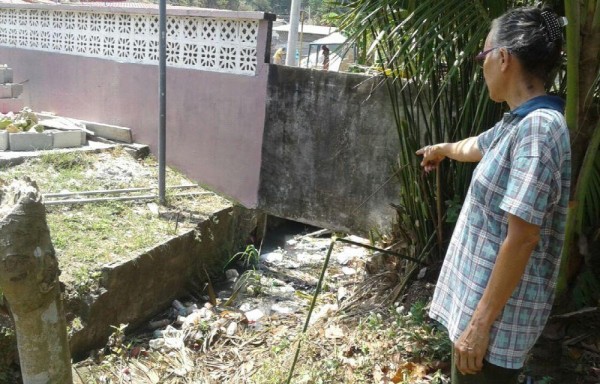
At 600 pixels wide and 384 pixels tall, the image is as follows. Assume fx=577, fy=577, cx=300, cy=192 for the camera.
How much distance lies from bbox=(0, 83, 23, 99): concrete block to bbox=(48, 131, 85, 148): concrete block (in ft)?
4.83

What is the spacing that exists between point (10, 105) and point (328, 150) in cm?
452

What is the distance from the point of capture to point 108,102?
20.9ft

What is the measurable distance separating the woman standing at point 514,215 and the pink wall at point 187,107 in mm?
3386

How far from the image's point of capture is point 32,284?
4.76 ft

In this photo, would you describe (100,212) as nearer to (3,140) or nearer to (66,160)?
(66,160)

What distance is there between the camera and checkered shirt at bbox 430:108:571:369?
1378 millimetres

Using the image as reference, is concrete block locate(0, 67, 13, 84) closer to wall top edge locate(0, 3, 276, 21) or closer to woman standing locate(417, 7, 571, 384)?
wall top edge locate(0, 3, 276, 21)

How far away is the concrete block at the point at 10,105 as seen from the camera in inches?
270

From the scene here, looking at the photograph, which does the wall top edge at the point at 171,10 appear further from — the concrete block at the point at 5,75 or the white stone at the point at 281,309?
the white stone at the point at 281,309

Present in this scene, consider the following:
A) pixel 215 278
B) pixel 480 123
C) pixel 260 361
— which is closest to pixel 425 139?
pixel 480 123

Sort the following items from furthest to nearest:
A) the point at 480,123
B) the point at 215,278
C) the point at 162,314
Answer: the point at 215,278 → the point at 162,314 → the point at 480,123

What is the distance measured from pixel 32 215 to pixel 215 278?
12.8ft

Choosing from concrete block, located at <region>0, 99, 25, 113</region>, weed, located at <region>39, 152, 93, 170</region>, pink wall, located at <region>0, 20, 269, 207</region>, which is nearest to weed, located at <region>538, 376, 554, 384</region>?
pink wall, located at <region>0, 20, 269, 207</region>

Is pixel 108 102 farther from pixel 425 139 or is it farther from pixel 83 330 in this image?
pixel 425 139
